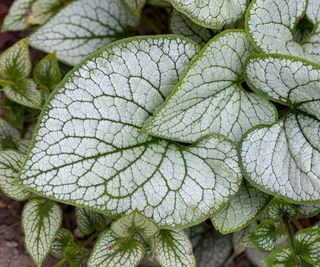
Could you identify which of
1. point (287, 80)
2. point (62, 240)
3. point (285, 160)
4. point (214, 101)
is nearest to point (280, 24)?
point (287, 80)

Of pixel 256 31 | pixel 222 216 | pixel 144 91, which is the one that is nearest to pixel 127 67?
pixel 144 91

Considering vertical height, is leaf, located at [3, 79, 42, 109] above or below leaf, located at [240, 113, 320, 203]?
below

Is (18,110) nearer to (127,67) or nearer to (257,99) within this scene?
(127,67)

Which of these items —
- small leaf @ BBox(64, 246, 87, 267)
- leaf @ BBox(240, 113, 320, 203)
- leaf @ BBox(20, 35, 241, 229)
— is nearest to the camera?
leaf @ BBox(20, 35, 241, 229)

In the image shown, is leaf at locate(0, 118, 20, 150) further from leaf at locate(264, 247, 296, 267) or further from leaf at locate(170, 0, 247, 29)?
leaf at locate(264, 247, 296, 267)

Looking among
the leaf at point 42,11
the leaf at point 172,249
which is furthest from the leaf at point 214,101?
the leaf at point 42,11

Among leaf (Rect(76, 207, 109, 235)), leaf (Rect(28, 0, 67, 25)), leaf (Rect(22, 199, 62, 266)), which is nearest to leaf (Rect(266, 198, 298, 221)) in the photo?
leaf (Rect(76, 207, 109, 235))

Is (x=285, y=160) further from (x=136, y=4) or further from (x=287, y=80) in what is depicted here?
(x=136, y=4)

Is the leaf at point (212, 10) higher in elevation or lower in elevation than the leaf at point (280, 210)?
higher

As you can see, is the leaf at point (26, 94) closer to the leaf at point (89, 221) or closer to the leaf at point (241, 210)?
the leaf at point (89, 221)
